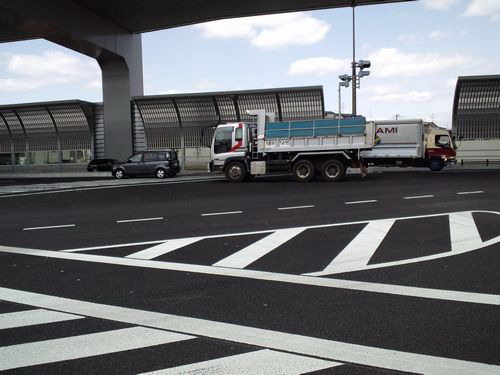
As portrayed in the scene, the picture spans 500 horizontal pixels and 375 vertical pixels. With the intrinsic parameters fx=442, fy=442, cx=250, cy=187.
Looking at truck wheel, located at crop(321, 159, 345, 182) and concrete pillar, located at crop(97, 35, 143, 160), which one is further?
concrete pillar, located at crop(97, 35, 143, 160)

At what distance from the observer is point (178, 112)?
33000 mm

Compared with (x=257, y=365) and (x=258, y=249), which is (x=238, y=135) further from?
(x=257, y=365)

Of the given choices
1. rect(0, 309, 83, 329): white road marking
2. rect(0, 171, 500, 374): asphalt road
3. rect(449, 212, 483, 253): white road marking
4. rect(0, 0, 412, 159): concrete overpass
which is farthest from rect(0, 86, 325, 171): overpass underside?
rect(0, 309, 83, 329): white road marking

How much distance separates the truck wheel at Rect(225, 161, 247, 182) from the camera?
20484 millimetres

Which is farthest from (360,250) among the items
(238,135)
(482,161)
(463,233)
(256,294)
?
(482,161)

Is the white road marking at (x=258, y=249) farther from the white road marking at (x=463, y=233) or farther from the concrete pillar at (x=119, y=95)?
the concrete pillar at (x=119, y=95)

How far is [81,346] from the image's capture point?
3.47 m

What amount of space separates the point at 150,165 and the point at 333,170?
12.4 m

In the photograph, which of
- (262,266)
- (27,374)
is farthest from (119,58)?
(27,374)

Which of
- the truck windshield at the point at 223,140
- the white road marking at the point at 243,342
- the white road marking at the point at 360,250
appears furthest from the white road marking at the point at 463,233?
the truck windshield at the point at 223,140

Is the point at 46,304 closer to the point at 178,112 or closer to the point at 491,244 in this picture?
the point at 491,244

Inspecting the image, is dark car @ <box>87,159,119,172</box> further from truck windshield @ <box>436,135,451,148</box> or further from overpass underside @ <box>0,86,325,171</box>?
truck windshield @ <box>436,135,451,148</box>

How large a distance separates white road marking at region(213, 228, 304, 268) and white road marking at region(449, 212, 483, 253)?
263cm

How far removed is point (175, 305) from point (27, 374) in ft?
5.17
